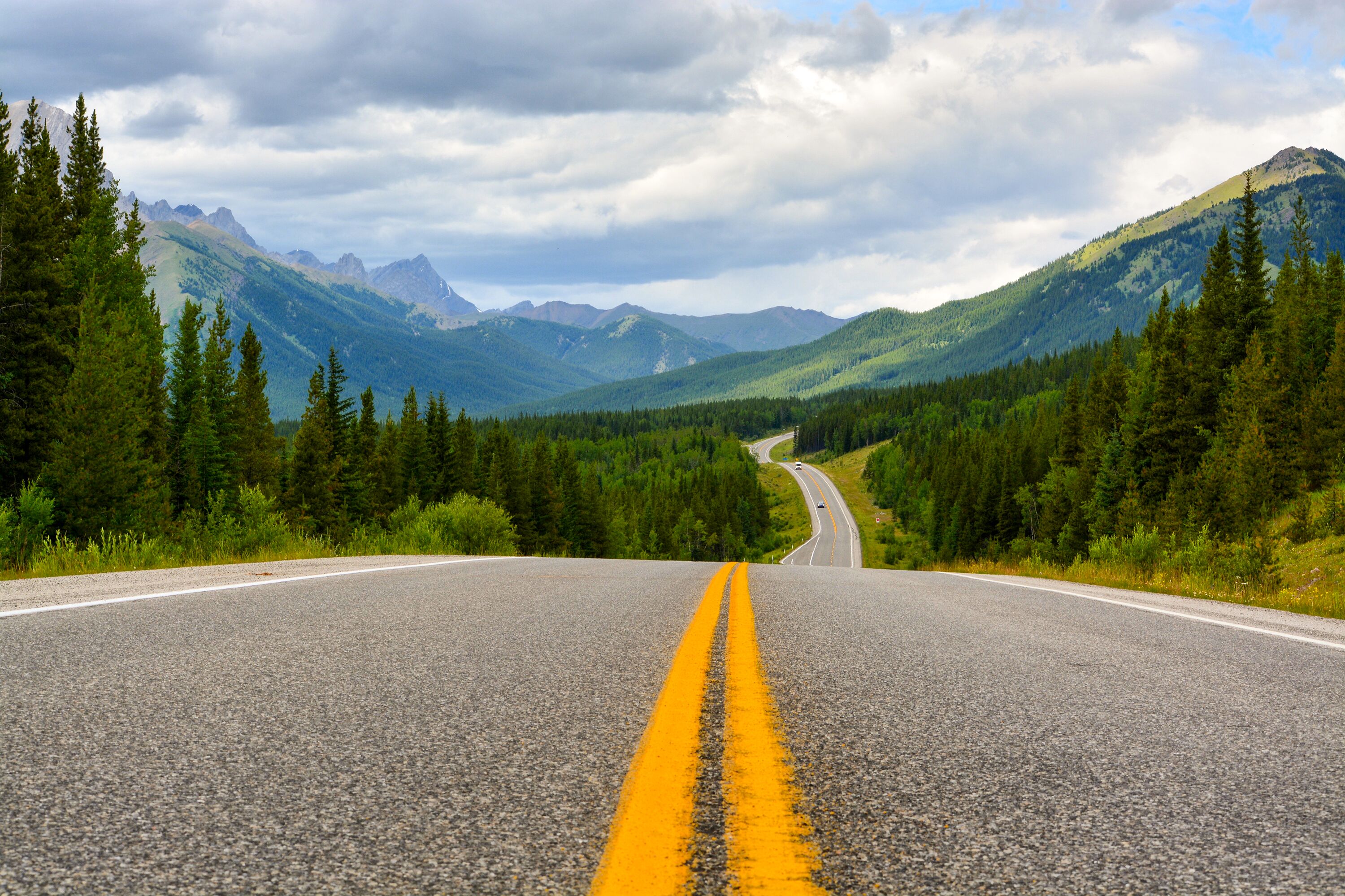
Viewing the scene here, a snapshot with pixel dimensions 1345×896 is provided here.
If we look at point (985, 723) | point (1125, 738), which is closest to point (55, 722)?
point (985, 723)

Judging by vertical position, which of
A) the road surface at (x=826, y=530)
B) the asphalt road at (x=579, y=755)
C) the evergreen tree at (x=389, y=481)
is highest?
the evergreen tree at (x=389, y=481)

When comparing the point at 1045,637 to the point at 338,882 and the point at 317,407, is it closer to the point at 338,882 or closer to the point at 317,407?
the point at 338,882

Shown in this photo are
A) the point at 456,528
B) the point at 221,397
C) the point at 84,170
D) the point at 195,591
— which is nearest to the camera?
the point at 195,591

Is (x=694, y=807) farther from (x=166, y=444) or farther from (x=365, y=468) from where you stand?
(x=365, y=468)

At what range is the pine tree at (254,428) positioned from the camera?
52.1 metres

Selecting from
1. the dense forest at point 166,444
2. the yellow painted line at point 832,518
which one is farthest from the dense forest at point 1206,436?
the yellow painted line at point 832,518

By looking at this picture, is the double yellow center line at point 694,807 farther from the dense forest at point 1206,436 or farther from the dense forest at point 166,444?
the dense forest at point 1206,436

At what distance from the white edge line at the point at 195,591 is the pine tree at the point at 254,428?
139 feet

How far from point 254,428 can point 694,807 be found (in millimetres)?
62400

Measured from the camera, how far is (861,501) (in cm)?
14450

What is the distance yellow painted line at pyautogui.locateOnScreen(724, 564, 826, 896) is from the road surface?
59.2 meters

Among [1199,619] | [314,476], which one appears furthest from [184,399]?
[1199,619]

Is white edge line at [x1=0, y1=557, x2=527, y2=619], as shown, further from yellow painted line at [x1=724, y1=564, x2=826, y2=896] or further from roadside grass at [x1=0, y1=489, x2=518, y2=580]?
yellow painted line at [x1=724, y1=564, x2=826, y2=896]

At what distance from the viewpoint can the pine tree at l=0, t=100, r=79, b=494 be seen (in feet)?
89.0
